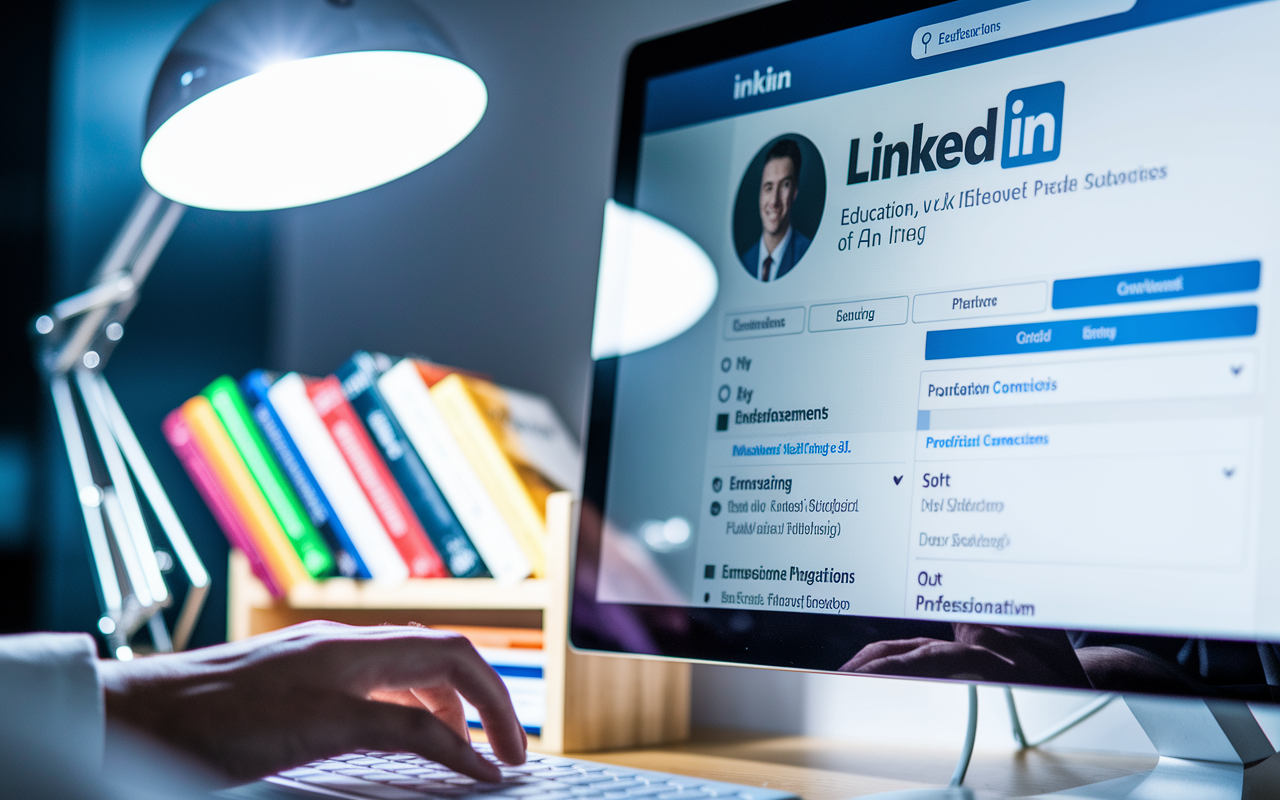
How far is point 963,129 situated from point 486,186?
82 cm

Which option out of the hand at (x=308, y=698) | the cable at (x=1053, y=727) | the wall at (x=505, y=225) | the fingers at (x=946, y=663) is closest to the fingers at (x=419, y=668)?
the hand at (x=308, y=698)

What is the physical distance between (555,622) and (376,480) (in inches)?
10.3

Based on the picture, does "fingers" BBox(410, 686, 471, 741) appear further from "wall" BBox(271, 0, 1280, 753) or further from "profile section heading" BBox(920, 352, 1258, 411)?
"wall" BBox(271, 0, 1280, 753)

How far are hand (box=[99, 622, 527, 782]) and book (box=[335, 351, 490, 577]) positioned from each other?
347mm

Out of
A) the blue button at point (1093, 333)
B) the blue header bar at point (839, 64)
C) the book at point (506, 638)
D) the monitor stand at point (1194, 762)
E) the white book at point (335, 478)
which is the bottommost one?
the book at point (506, 638)

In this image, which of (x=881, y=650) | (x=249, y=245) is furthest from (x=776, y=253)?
(x=249, y=245)

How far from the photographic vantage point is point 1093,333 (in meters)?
0.53

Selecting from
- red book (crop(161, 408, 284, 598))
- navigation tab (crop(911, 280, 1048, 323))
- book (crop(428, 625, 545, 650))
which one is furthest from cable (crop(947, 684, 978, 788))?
red book (crop(161, 408, 284, 598))

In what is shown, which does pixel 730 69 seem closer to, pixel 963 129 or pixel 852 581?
pixel 963 129

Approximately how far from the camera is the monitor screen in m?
0.49

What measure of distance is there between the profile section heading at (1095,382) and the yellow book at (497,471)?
0.44 m

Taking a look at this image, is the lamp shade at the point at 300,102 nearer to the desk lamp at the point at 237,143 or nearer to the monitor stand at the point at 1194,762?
the desk lamp at the point at 237,143

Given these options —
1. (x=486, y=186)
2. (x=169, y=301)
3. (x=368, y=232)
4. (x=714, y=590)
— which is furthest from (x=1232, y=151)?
(x=169, y=301)

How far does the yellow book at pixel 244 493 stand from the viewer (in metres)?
1.02
